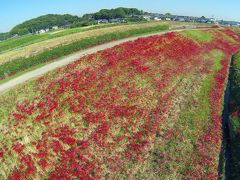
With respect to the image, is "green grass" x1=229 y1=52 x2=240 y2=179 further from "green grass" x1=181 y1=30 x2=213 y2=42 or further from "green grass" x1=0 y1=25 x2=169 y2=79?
"green grass" x1=0 y1=25 x2=169 y2=79

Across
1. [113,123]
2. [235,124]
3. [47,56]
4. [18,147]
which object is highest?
[47,56]

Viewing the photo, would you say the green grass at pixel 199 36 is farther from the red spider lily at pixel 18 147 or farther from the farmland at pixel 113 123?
the red spider lily at pixel 18 147

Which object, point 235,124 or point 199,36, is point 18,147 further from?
point 199,36

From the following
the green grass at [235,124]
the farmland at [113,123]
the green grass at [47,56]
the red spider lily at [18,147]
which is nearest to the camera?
the green grass at [235,124]

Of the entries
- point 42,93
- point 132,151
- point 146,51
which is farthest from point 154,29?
point 132,151

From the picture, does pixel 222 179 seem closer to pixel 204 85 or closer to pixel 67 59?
pixel 204 85

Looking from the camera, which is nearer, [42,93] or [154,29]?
[42,93]

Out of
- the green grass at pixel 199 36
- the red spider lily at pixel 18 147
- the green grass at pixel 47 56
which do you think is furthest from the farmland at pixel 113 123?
the green grass at pixel 199 36

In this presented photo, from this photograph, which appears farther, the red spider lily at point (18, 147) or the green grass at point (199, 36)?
the green grass at point (199, 36)

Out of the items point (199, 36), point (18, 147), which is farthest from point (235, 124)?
point (199, 36)
